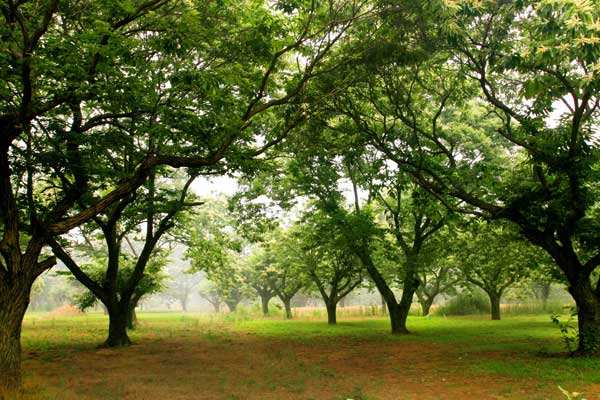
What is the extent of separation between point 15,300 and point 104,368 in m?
4.85

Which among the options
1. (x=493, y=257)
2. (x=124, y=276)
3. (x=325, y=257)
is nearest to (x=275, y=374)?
(x=124, y=276)

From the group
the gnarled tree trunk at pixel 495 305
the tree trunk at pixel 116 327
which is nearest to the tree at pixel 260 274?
the gnarled tree trunk at pixel 495 305

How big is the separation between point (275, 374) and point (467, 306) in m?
35.6

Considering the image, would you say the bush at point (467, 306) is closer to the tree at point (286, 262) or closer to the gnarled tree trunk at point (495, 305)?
the gnarled tree trunk at point (495, 305)

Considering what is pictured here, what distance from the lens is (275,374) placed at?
14414mm

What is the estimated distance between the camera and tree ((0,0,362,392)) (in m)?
10.3

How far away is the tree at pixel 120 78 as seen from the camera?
405 inches

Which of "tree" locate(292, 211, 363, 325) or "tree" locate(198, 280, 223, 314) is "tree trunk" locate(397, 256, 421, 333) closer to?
"tree" locate(292, 211, 363, 325)

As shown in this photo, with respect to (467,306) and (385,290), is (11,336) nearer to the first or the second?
(385,290)

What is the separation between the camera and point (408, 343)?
2109cm

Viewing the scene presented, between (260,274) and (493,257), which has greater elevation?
(493,257)

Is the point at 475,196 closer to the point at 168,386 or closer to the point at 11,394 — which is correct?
the point at 168,386

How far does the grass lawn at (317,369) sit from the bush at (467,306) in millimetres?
22323

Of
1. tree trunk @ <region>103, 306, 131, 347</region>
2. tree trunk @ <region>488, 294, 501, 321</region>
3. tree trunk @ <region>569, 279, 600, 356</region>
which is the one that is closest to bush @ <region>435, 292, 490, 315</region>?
tree trunk @ <region>488, 294, 501, 321</region>
